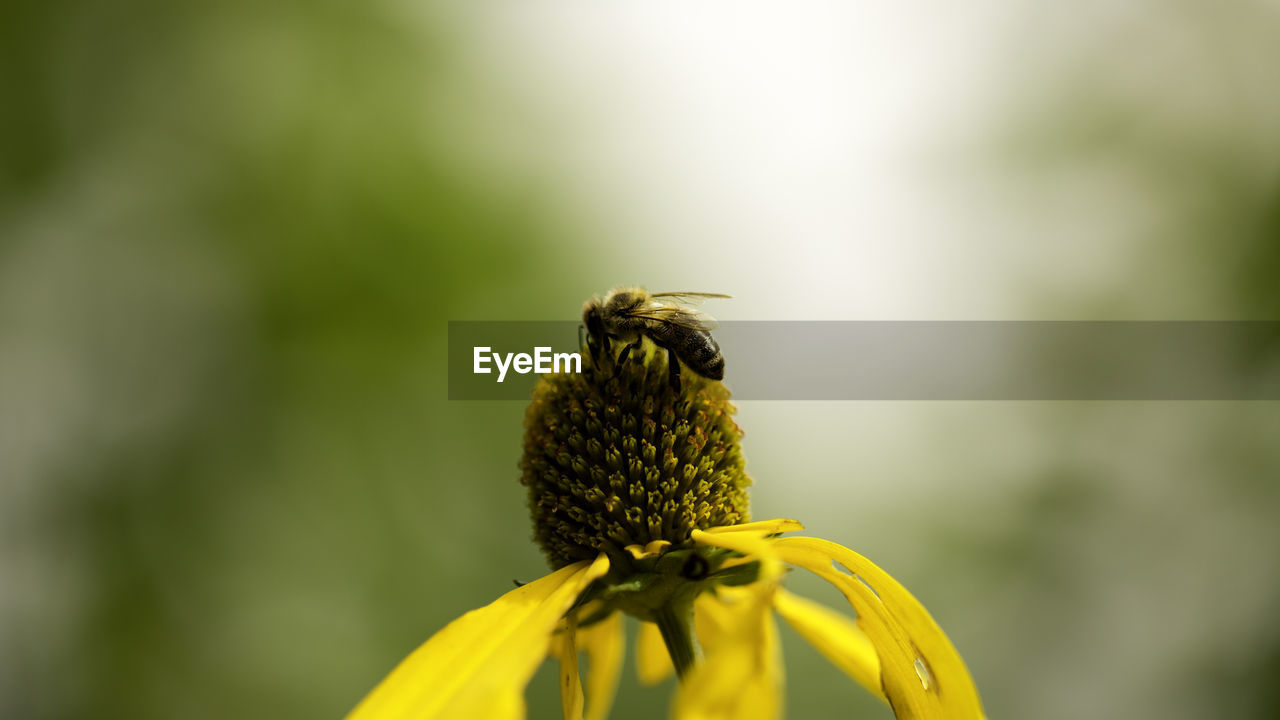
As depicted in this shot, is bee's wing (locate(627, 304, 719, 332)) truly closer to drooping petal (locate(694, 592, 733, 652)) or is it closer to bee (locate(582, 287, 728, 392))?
bee (locate(582, 287, 728, 392))

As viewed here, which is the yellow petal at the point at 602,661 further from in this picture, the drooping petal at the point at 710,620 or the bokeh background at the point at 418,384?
the bokeh background at the point at 418,384

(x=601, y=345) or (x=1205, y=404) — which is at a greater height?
(x=601, y=345)

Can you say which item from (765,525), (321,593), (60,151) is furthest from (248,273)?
(765,525)

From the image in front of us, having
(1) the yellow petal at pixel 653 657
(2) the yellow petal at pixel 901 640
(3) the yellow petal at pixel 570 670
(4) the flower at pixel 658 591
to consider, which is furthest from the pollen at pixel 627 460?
(1) the yellow petal at pixel 653 657

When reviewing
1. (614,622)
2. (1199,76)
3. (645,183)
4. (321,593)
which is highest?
(1199,76)

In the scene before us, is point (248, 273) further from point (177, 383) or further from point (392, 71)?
point (392, 71)
